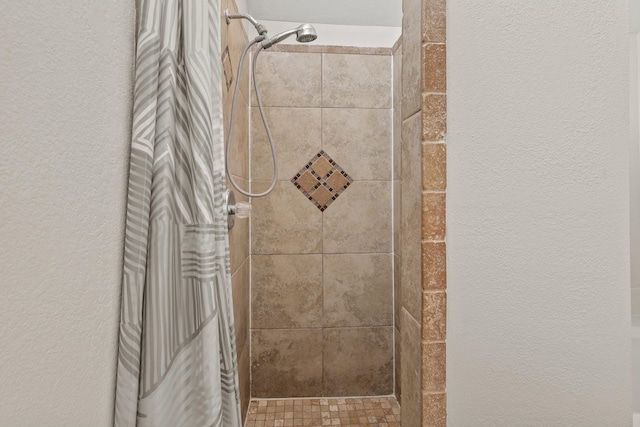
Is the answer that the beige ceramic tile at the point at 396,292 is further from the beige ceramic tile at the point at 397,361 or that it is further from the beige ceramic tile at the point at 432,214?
the beige ceramic tile at the point at 432,214

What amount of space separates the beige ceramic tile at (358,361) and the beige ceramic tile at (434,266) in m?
1.53

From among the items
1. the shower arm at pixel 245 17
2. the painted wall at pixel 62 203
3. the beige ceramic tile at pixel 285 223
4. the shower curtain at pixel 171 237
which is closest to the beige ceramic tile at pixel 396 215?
the beige ceramic tile at pixel 285 223

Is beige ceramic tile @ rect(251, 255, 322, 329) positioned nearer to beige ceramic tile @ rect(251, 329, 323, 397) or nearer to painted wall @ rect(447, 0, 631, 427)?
beige ceramic tile @ rect(251, 329, 323, 397)

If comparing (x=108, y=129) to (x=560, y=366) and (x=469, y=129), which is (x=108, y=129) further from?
(x=560, y=366)

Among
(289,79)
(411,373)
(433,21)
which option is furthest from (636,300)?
(289,79)

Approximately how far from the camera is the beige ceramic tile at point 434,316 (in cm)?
81

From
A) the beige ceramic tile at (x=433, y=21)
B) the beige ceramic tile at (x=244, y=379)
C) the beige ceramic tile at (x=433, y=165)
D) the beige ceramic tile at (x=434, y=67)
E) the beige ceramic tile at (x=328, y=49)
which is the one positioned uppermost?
the beige ceramic tile at (x=328, y=49)

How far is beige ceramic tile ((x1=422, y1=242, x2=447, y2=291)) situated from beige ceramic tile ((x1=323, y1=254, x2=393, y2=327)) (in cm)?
144

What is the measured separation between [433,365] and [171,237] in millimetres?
580

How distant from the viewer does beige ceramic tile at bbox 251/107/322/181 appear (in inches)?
86.3

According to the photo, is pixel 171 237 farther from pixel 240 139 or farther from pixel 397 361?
pixel 397 361

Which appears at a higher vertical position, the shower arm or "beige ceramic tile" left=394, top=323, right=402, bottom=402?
the shower arm

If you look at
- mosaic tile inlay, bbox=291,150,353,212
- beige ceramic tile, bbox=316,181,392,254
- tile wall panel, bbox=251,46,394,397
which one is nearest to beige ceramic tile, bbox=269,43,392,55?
tile wall panel, bbox=251,46,394,397

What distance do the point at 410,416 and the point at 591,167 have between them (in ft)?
2.20
